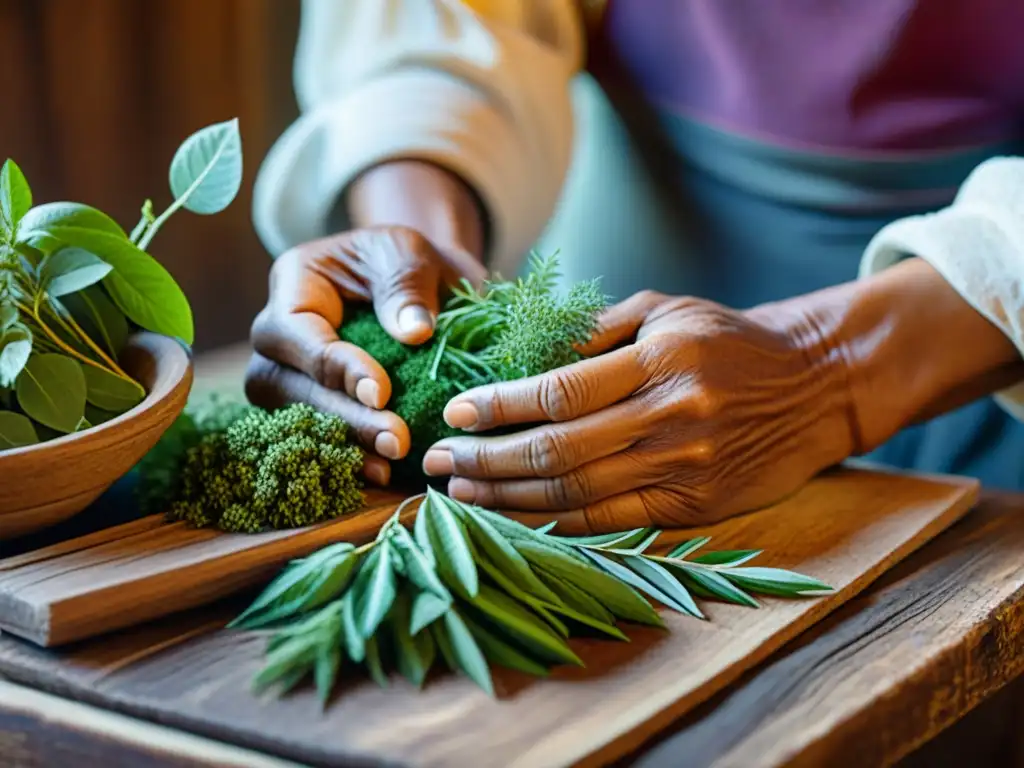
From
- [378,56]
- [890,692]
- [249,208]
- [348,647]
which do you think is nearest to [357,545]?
[348,647]

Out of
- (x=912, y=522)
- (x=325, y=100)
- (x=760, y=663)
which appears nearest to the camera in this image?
(x=760, y=663)

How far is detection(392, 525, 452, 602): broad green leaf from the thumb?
0.24m

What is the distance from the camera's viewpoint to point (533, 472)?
927mm

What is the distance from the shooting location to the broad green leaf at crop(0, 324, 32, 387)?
84 centimetres

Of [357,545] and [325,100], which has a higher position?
[325,100]

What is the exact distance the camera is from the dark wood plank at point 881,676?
670 millimetres

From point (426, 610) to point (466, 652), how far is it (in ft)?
0.12

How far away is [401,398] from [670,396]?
0.23m

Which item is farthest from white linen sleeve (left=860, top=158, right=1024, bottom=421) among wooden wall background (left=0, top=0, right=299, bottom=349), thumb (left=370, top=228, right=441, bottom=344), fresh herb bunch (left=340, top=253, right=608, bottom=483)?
wooden wall background (left=0, top=0, right=299, bottom=349)

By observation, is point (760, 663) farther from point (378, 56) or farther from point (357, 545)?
point (378, 56)

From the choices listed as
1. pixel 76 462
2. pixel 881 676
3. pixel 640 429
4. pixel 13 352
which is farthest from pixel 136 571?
pixel 881 676

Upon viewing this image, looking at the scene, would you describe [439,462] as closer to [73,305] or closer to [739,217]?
[73,305]

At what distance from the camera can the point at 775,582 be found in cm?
85

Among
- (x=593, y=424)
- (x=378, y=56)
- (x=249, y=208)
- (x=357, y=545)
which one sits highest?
(x=378, y=56)
